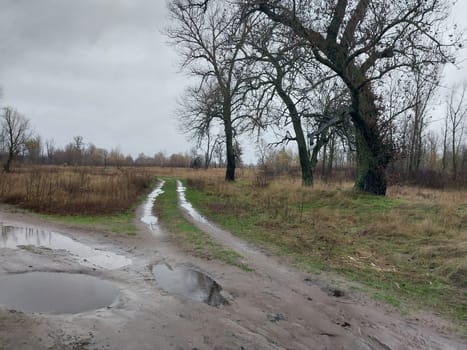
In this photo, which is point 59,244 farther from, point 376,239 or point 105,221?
point 376,239

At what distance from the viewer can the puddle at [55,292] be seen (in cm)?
450

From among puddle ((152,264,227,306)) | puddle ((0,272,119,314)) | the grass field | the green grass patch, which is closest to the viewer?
puddle ((0,272,119,314))

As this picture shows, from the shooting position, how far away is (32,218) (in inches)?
445

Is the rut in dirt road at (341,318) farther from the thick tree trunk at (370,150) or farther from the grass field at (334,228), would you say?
the thick tree trunk at (370,150)

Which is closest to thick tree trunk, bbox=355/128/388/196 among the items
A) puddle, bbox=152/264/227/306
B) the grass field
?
the grass field

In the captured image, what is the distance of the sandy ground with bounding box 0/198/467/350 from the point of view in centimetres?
374

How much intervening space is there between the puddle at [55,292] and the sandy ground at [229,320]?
0.21m

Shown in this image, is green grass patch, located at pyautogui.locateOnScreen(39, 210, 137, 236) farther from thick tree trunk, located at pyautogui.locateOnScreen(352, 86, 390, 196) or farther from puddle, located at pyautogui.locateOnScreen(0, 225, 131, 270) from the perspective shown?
thick tree trunk, located at pyautogui.locateOnScreen(352, 86, 390, 196)

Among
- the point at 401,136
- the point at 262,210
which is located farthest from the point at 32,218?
the point at 401,136

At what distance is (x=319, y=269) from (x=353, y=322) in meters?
2.32

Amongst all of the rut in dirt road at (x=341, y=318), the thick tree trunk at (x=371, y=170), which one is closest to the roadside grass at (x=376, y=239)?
the rut in dirt road at (x=341, y=318)

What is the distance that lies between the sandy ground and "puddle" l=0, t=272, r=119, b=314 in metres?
0.21

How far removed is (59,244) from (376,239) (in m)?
8.31

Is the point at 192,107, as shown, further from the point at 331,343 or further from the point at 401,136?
the point at 331,343
